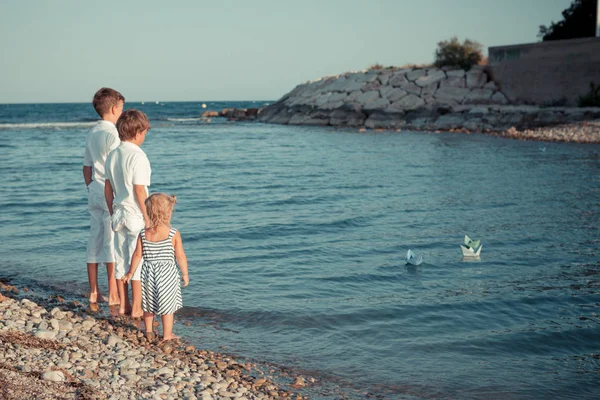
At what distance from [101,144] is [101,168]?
22 cm

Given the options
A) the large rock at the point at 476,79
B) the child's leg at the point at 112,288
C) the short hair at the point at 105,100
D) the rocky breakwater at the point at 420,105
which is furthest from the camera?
the large rock at the point at 476,79

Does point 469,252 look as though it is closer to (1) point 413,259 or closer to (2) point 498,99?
(1) point 413,259

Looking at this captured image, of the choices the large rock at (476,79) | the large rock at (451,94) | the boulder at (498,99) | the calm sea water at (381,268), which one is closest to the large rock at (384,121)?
the large rock at (451,94)

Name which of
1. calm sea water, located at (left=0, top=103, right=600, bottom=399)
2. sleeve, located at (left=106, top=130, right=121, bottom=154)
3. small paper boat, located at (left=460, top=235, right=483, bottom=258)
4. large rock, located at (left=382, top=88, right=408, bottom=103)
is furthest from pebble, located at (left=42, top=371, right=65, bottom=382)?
large rock, located at (left=382, top=88, right=408, bottom=103)

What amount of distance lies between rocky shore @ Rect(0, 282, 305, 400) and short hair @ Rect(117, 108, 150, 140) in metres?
1.63

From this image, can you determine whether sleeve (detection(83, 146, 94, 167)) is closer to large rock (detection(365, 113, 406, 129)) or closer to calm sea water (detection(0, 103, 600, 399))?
calm sea water (detection(0, 103, 600, 399))

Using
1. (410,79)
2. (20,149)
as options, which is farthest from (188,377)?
(410,79)

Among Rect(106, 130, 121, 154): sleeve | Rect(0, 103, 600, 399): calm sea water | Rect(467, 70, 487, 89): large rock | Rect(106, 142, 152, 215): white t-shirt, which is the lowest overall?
Rect(0, 103, 600, 399): calm sea water

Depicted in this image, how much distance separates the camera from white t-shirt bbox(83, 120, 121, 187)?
5520 millimetres

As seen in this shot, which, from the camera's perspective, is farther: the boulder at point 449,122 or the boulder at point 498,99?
the boulder at point 498,99

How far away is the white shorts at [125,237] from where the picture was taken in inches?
204

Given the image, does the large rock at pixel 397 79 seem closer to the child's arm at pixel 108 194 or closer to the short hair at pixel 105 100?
the short hair at pixel 105 100

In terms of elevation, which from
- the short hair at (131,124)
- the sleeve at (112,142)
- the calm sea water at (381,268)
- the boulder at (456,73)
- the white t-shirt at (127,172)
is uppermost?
the boulder at (456,73)

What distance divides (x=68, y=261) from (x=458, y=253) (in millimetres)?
5105
